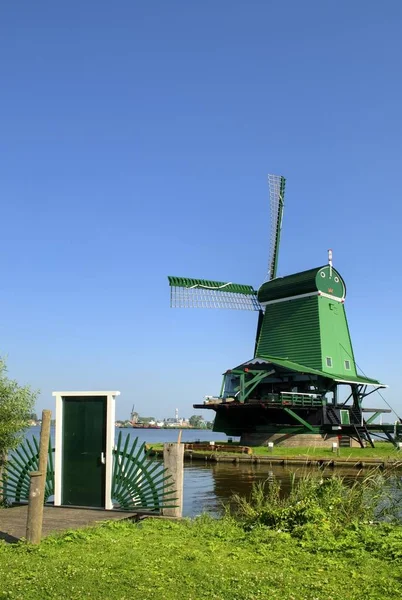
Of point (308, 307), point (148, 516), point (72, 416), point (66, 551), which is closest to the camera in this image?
point (66, 551)

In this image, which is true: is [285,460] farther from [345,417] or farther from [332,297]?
[332,297]

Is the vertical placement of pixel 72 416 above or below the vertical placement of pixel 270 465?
above

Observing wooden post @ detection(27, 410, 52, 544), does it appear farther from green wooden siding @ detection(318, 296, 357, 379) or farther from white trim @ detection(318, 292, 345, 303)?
white trim @ detection(318, 292, 345, 303)

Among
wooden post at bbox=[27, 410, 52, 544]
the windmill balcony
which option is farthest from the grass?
wooden post at bbox=[27, 410, 52, 544]

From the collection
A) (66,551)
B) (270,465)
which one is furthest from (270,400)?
(66,551)

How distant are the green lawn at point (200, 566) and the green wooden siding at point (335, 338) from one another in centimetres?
3397

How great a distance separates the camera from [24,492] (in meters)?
11.6

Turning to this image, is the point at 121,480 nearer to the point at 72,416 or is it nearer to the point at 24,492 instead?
the point at 72,416

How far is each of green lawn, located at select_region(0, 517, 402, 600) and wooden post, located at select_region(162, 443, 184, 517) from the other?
126 centimetres

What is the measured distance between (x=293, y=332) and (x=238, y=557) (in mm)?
37166

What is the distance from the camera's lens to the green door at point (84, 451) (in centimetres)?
1048

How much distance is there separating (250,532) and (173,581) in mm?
2769

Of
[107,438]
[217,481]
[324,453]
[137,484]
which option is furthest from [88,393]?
[324,453]

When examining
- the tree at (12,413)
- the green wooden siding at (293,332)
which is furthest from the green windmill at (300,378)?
the tree at (12,413)
